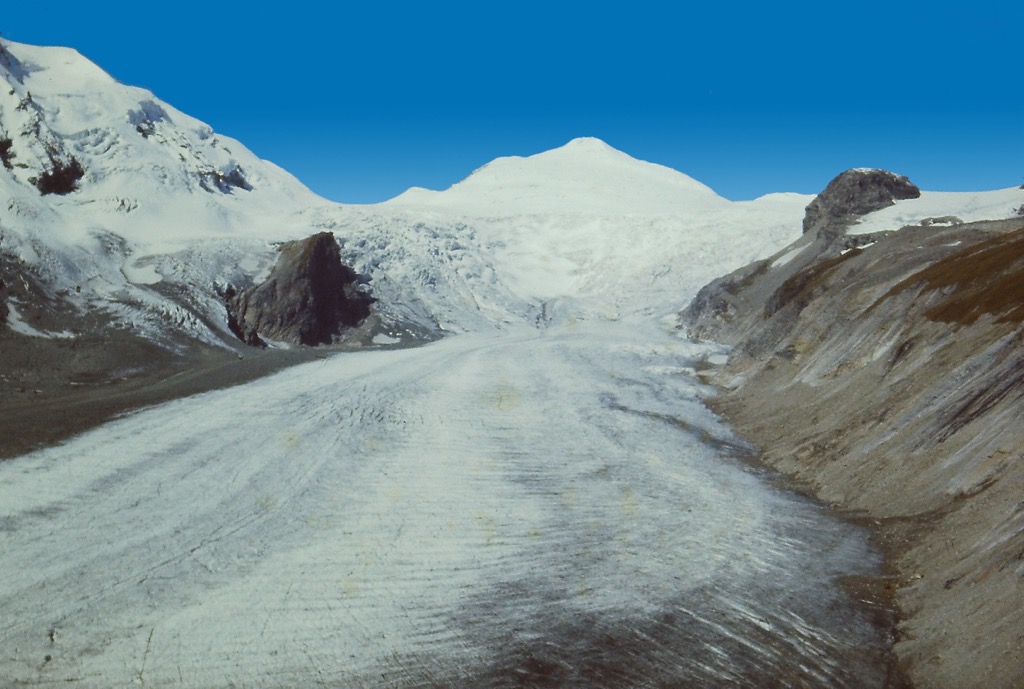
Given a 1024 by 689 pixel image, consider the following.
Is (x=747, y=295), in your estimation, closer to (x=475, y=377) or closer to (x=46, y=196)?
(x=475, y=377)

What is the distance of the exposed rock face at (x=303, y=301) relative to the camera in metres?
46.8

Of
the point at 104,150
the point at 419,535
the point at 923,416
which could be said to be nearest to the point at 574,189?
the point at 104,150

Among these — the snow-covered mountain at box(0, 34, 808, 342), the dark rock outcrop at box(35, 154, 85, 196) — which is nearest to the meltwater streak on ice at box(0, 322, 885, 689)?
the snow-covered mountain at box(0, 34, 808, 342)

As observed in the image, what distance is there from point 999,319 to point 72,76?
74.1 m

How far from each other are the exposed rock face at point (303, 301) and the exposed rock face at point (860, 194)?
1208 inches

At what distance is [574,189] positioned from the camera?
100625 mm

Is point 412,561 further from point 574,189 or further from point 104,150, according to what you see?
point 574,189

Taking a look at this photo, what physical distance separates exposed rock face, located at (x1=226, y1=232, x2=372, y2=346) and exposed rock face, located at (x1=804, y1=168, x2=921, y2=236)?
30.7 m

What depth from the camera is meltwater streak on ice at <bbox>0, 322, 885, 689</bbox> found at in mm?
9852

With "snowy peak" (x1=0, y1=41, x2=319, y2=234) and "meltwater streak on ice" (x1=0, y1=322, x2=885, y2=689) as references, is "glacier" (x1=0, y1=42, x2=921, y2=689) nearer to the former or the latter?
"meltwater streak on ice" (x1=0, y1=322, x2=885, y2=689)

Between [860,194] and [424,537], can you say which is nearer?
[424,537]

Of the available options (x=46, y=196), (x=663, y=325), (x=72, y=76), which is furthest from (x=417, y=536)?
(x=72, y=76)

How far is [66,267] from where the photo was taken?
38.4 metres

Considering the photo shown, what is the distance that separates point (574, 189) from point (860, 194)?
54692mm
